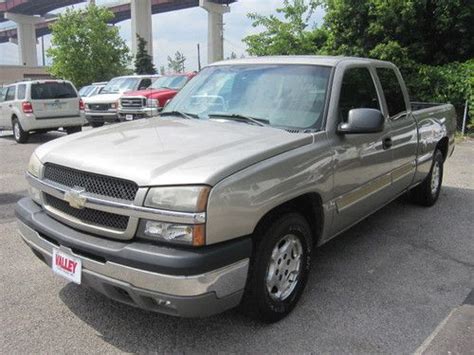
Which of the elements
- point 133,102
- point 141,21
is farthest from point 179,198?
point 141,21

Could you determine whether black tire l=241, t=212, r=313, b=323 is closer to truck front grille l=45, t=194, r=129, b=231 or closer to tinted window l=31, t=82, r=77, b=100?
truck front grille l=45, t=194, r=129, b=231

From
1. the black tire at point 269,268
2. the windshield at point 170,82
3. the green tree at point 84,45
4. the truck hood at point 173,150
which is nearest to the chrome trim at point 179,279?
the black tire at point 269,268

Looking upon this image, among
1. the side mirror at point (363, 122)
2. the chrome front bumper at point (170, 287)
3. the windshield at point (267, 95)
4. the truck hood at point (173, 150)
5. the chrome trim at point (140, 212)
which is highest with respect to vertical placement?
the windshield at point (267, 95)

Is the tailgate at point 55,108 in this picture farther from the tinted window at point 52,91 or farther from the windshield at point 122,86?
the windshield at point 122,86

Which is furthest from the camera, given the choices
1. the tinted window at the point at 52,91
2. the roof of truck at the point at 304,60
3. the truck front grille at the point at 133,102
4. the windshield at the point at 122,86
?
the windshield at the point at 122,86

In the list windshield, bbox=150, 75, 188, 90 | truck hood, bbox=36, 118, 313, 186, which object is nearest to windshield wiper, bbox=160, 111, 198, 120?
truck hood, bbox=36, 118, 313, 186

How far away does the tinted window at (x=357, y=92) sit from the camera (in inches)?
162

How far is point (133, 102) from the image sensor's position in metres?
14.6

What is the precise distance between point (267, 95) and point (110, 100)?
42.8 feet

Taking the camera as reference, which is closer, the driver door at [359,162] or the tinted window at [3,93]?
the driver door at [359,162]

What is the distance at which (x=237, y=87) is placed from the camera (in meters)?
4.26

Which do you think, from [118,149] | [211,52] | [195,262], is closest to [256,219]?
[195,262]

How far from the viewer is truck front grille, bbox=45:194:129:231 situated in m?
2.89

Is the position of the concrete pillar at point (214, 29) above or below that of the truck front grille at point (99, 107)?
above
